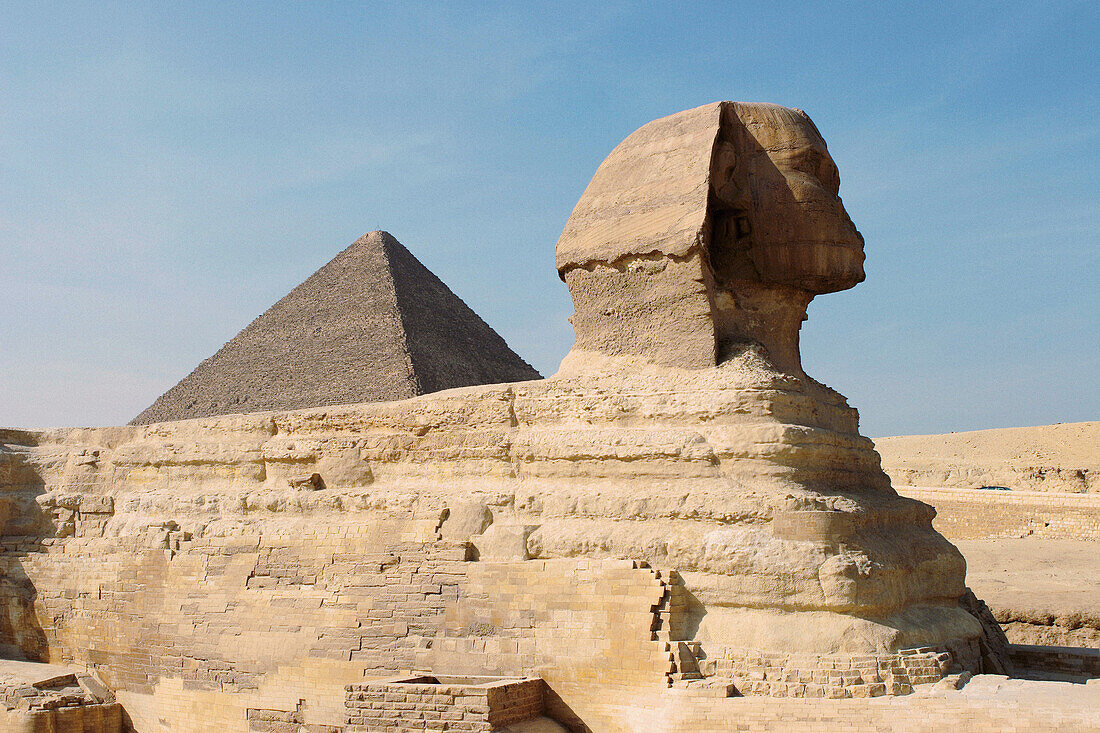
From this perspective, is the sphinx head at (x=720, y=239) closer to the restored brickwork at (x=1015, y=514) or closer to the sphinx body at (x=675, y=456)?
the sphinx body at (x=675, y=456)

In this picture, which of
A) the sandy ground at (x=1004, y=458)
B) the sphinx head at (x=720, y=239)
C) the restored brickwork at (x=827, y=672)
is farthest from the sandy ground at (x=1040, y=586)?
the sandy ground at (x=1004, y=458)

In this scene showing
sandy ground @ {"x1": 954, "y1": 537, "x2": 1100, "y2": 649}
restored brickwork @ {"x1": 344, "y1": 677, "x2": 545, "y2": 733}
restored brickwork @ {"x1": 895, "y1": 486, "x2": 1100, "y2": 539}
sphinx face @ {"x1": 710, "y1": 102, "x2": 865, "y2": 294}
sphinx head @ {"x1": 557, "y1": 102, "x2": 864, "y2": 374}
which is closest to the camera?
restored brickwork @ {"x1": 344, "y1": 677, "x2": 545, "y2": 733}

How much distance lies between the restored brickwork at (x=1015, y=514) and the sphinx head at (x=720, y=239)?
522 inches

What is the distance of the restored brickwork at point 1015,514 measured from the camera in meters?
18.2

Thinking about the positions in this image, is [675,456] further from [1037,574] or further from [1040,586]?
[1037,574]

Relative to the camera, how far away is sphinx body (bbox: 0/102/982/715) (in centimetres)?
571

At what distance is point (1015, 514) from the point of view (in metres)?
19.2

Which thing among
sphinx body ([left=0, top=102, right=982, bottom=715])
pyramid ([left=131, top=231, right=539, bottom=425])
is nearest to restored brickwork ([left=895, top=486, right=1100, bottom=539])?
pyramid ([left=131, top=231, right=539, bottom=425])

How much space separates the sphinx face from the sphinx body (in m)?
0.02

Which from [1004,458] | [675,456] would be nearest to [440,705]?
[675,456]

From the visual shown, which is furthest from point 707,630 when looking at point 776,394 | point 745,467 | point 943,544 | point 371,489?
point 371,489

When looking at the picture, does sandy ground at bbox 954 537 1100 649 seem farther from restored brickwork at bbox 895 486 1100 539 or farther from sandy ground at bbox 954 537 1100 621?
restored brickwork at bbox 895 486 1100 539

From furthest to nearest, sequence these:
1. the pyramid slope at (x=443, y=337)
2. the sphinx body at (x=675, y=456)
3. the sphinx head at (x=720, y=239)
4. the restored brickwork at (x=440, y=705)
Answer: the pyramid slope at (x=443, y=337)
the sphinx head at (x=720, y=239)
the sphinx body at (x=675, y=456)
the restored brickwork at (x=440, y=705)

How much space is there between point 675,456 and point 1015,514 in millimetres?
15468
